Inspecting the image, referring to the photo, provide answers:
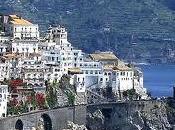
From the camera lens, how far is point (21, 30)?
427 feet

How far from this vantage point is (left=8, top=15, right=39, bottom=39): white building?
129375 millimetres

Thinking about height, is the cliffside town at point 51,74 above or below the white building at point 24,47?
below

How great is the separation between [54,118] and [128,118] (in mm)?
7856

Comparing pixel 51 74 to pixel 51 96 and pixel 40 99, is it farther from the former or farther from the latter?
pixel 40 99

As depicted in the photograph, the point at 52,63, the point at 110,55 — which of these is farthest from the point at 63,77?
the point at 110,55

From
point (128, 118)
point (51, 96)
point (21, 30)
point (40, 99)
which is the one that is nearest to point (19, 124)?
point (40, 99)

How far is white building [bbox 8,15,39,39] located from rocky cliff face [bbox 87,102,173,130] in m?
12.1

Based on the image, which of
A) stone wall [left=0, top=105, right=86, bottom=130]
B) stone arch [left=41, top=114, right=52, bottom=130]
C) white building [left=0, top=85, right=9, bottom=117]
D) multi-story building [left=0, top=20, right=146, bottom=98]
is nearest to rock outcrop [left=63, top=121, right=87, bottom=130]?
stone wall [left=0, top=105, right=86, bottom=130]

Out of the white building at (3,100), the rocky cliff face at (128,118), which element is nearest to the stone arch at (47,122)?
the white building at (3,100)

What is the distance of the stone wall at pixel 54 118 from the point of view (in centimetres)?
11306

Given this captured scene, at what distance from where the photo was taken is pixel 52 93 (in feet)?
399

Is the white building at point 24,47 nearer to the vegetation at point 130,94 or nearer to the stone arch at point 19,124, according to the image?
the vegetation at point 130,94

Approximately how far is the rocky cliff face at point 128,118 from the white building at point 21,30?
1214cm

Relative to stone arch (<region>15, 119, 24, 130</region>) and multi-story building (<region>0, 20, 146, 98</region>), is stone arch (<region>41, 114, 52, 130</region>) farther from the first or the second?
multi-story building (<region>0, 20, 146, 98</region>)
